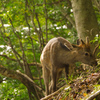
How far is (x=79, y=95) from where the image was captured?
410cm

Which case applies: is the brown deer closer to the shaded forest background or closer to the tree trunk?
the tree trunk

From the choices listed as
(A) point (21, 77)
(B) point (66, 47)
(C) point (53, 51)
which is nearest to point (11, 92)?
(A) point (21, 77)

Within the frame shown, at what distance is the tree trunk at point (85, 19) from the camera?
6.76 meters

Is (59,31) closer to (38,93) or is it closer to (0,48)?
(0,48)

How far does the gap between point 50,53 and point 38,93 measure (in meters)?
3.04

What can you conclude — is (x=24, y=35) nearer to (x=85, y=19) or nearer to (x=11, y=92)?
(x=11, y=92)

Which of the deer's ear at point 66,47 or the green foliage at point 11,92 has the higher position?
the deer's ear at point 66,47

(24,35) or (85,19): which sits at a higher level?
(85,19)

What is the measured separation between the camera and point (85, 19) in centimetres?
679

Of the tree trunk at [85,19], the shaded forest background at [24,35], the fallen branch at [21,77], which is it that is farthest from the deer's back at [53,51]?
the fallen branch at [21,77]

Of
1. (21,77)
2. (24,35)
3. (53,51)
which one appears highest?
(24,35)

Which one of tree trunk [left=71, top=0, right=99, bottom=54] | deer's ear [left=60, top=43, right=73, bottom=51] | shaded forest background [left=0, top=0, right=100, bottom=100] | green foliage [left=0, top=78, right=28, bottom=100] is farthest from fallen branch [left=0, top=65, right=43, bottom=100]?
tree trunk [left=71, top=0, right=99, bottom=54]

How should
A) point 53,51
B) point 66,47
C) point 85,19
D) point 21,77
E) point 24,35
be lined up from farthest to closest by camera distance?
point 24,35 → point 21,77 → point 85,19 → point 66,47 → point 53,51

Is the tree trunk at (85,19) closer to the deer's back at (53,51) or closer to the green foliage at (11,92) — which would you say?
the deer's back at (53,51)
